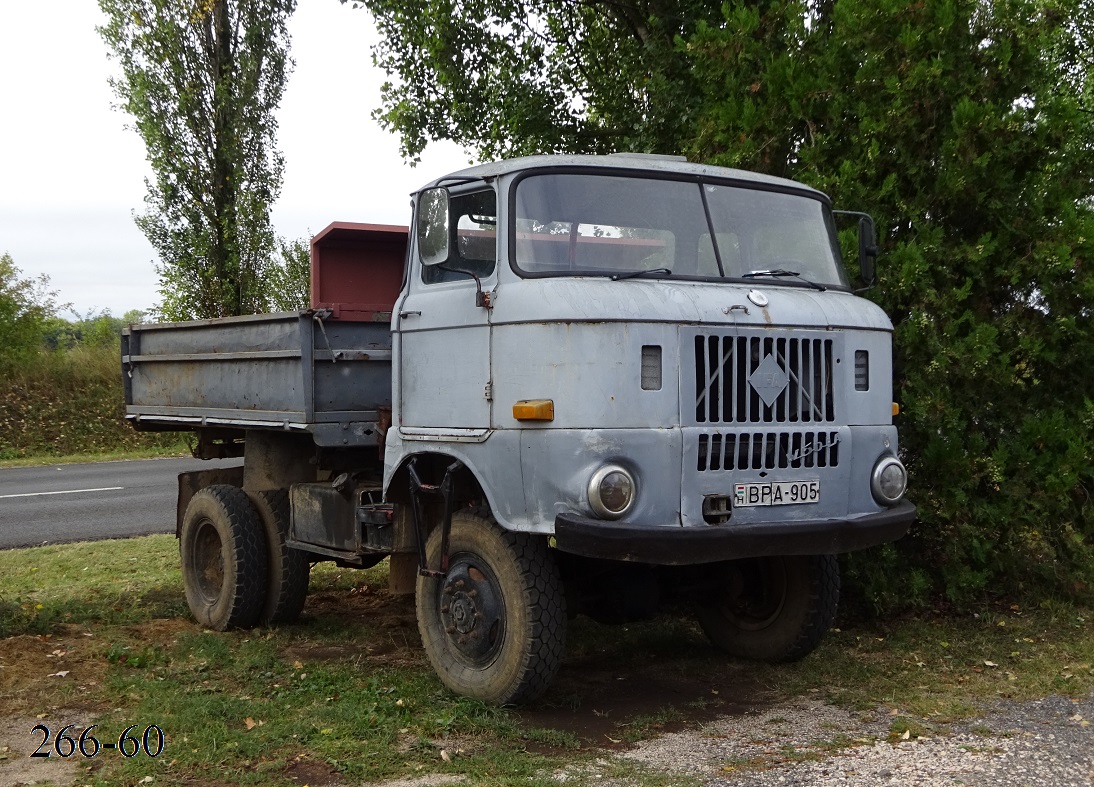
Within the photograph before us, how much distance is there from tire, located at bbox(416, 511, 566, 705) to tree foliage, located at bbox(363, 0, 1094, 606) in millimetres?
2778

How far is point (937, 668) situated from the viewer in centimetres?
673

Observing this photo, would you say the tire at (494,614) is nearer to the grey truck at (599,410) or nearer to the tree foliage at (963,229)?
the grey truck at (599,410)

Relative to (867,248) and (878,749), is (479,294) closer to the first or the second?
(867,248)

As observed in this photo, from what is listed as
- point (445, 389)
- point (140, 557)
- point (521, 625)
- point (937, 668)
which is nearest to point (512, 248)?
point (445, 389)

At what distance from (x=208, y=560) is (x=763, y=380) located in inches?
181

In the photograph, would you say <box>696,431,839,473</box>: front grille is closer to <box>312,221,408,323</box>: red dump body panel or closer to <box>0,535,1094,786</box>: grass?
<box>0,535,1094,786</box>: grass

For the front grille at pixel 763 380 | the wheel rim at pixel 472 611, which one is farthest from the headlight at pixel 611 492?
the wheel rim at pixel 472 611

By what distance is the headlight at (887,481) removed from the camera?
19.6 ft

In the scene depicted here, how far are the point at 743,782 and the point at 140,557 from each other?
741cm

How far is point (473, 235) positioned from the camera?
6.00 m

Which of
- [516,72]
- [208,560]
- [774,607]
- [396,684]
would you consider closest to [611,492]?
[396,684]

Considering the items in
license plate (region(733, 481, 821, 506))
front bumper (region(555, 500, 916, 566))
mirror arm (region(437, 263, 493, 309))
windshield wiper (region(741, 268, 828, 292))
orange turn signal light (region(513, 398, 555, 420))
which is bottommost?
front bumper (region(555, 500, 916, 566))

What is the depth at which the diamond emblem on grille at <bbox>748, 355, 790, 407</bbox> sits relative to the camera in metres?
5.56

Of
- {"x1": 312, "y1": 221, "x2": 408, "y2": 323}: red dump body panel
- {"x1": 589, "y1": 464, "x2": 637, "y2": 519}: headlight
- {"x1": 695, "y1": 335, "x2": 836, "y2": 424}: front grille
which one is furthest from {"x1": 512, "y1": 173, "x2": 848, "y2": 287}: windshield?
{"x1": 312, "y1": 221, "x2": 408, "y2": 323}: red dump body panel
